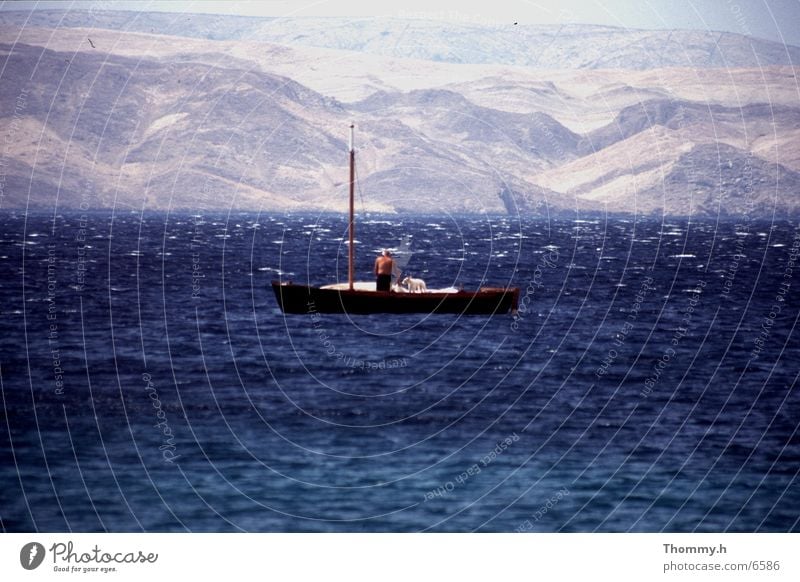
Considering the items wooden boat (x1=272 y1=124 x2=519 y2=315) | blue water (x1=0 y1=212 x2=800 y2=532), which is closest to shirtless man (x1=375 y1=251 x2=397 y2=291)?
wooden boat (x1=272 y1=124 x2=519 y2=315)

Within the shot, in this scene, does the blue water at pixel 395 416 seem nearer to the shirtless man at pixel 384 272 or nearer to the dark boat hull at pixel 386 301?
the dark boat hull at pixel 386 301

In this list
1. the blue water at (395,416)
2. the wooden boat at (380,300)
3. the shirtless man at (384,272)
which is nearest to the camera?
the blue water at (395,416)

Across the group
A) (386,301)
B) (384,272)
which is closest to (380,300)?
→ (386,301)

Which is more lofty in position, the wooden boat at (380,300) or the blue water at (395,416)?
the wooden boat at (380,300)

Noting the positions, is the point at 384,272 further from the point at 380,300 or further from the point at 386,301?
the point at 380,300

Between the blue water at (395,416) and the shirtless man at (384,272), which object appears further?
the shirtless man at (384,272)

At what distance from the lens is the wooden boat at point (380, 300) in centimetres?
7594

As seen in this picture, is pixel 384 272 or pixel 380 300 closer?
pixel 384 272

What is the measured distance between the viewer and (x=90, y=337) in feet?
239

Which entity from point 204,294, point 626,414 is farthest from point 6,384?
point 204,294

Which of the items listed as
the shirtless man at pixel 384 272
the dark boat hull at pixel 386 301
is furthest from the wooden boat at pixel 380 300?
the shirtless man at pixel 384 272

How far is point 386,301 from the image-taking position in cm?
7544

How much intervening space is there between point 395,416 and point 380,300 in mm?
26259

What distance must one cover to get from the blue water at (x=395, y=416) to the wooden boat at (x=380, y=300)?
1.22 meters
